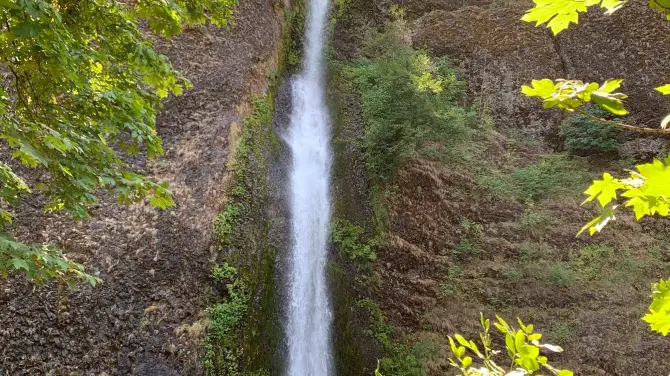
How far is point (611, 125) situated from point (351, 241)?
8.82 metres

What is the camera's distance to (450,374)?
7520 mm

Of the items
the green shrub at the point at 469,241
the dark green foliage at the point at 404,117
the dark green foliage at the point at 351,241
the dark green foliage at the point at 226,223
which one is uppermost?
the dark green foliage at the point at 404,117

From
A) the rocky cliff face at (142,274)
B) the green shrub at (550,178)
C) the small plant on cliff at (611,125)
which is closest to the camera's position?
the small plant on cliff at (611,125)

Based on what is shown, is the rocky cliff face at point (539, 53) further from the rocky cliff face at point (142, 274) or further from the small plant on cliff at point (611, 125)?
the small plant on cliff at point (611, 125)

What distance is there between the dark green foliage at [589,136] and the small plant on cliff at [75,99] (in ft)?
33.4

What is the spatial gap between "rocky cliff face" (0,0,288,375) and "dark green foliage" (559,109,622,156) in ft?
27.8

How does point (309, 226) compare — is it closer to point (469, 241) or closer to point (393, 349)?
point (393, 349)

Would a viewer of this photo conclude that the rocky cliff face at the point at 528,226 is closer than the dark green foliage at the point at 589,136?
Yes

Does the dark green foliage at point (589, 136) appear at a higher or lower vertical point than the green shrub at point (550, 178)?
higher

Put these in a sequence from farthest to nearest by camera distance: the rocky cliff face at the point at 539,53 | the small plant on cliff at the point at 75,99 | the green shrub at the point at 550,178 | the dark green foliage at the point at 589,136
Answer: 1. the rocky cliff face at the point at 539,53
2. the dark green foliage at the point at 589,136
3. the green shrub at the point at 550,178
4. the small plant on cliff at the point at 75,99

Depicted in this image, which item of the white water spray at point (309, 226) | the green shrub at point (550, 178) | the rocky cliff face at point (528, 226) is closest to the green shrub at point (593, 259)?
the rocky cliff face at point (528, 226)

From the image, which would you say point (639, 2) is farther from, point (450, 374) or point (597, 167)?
point (450, 374)

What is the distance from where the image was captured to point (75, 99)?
4.02 m

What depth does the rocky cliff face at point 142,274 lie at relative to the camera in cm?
656
